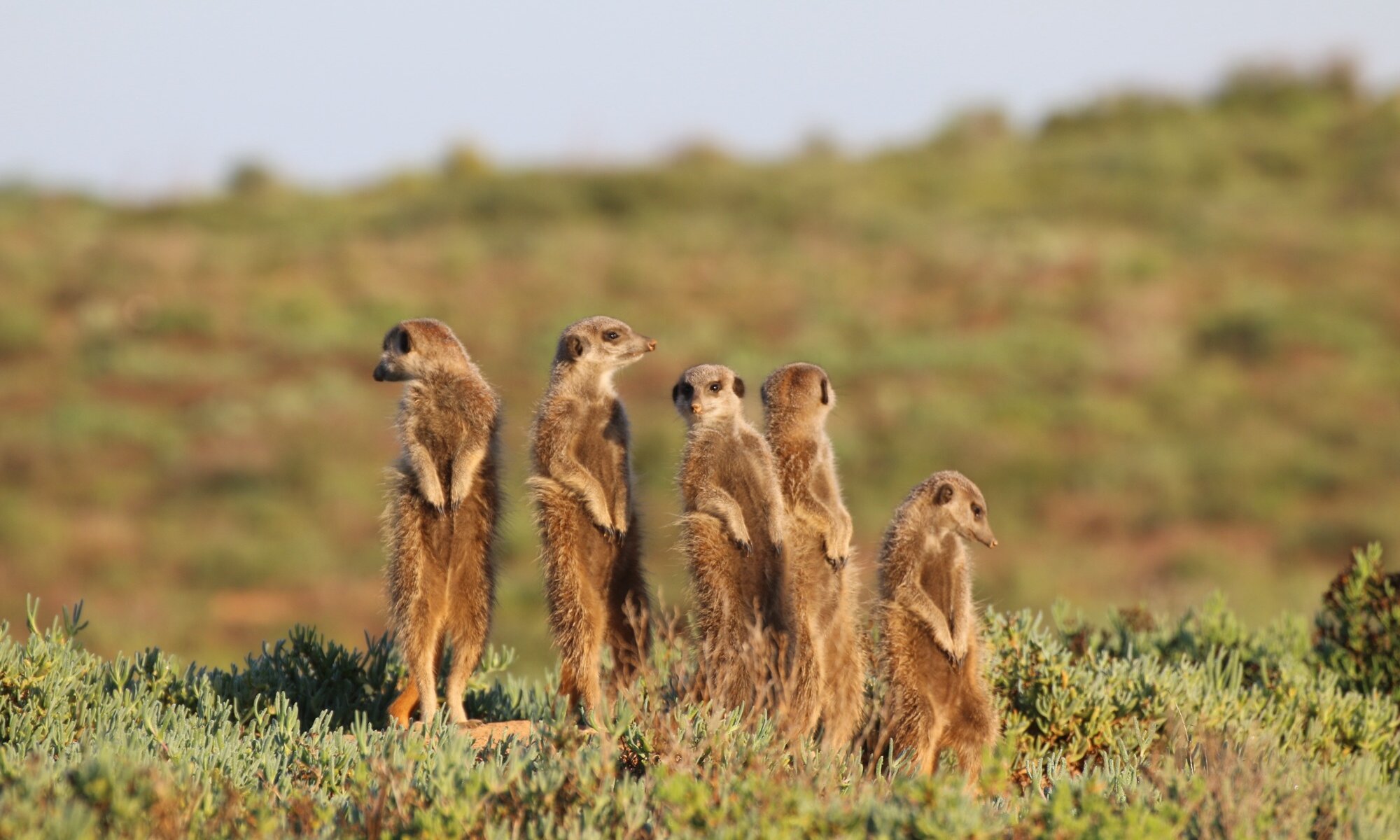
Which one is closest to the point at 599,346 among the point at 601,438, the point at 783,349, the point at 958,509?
the point at 601,438

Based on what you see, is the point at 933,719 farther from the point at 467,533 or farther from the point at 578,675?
the point at 467,533

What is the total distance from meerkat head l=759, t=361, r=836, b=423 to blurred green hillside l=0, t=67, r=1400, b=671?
23.1ft

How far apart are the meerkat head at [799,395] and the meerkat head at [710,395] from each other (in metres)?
0.13

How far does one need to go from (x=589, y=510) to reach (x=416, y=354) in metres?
1.05

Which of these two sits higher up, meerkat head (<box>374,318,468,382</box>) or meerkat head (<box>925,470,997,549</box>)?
meerkat head (<box>374,318,468,382</box>)

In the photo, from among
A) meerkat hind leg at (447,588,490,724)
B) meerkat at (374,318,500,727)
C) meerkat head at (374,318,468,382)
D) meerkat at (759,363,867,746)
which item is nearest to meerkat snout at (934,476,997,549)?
meerkat at (759,363,867,746)

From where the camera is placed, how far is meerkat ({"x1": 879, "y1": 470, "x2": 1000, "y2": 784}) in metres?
5.96

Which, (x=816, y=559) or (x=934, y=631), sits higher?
(x=816, y=559)

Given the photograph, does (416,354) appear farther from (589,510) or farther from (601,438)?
(589,510)

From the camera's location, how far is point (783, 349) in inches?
1102

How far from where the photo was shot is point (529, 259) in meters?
33.5

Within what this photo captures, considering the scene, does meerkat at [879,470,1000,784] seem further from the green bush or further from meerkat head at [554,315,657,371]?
the green bush

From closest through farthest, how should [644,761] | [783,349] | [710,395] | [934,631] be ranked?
[644,761], [934,631], [710,395], [783,349]

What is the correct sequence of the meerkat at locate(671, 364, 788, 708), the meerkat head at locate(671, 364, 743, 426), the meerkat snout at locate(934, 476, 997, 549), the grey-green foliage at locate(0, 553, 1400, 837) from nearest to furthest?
1. the grey-green foliage at locate(0, 553, 1400, 837)
2. the meerkat at locate(671, 364, 788, 708)
3. the meerkat snout at locate(934, 476, 997, 549)
4. the meerkat head at locate(671, 364, 743, 426)
